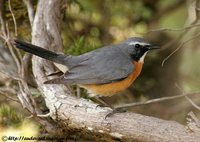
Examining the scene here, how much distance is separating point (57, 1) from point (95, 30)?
1109 mm

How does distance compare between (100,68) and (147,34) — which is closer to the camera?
(100,68)

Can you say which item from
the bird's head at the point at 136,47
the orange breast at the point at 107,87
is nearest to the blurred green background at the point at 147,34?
Answer: the bird's head at the point at 136,47

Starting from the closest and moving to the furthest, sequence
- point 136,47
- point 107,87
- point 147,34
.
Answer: point 107,87 < point 136,47 < point 147,34

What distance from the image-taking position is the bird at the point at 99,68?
3.91m

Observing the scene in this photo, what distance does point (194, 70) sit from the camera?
512cm

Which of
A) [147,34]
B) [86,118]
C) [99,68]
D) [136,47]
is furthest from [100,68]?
[147,34]

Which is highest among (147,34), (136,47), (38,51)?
(38,51)

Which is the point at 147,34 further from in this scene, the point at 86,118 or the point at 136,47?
the point at 86,118

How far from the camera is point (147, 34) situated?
17.4 feet

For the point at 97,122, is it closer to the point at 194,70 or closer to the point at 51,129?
the point at 51,129

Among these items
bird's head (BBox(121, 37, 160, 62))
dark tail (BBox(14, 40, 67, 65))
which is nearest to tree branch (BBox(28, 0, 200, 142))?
dark tail (BBox(14, 40, 67, 65))

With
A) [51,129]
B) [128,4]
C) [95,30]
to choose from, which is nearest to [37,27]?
[51,129]

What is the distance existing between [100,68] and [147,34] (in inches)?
55.0

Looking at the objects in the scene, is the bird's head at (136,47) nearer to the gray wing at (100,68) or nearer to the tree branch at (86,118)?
the gray wing at (100,68)
